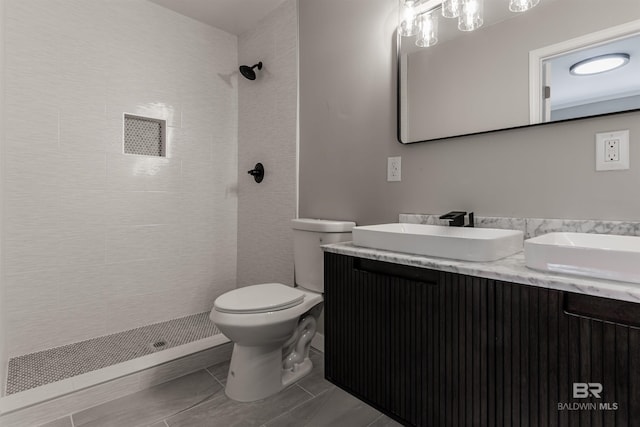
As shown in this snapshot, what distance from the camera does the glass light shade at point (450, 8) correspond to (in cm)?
137

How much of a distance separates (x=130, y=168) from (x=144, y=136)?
260 mm

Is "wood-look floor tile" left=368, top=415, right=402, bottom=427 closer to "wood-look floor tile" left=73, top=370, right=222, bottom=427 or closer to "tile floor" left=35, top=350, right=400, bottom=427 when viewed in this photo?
"tile floor" left=35, top=350, right=400, bottom=427

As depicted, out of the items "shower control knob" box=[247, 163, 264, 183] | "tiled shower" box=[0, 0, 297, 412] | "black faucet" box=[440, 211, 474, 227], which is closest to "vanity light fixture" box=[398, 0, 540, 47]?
"black faucet" box=[440, 211, 474, 227]

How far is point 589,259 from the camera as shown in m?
0.74

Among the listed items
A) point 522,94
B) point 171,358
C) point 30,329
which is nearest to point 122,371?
point 171,358

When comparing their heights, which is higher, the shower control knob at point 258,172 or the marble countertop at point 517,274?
the shower control knob at point 258,172

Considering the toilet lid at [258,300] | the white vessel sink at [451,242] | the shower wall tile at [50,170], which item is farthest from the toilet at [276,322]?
the shower wall tile at [50,170]

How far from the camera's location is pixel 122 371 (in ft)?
5.24

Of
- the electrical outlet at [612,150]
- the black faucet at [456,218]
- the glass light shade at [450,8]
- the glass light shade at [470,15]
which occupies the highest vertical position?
the glass light shade at [450,8]

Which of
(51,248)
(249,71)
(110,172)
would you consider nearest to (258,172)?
(249,71)

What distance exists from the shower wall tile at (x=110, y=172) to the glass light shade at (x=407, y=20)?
1580mm

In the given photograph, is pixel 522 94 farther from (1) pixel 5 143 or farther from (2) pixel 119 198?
(1) pixel 5 143

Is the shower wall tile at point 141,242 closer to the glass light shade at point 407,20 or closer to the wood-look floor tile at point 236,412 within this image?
the wood-look floor tile at point 236,412

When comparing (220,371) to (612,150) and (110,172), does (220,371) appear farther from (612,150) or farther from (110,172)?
(612,150)
